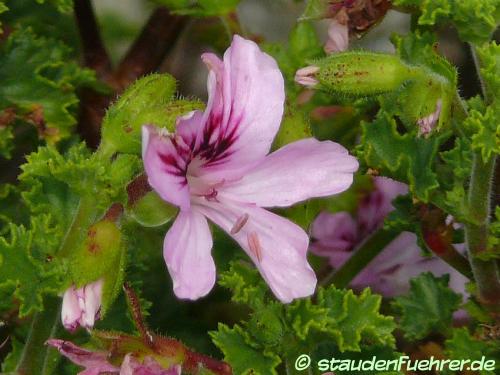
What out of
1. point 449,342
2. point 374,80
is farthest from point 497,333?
point 374,80

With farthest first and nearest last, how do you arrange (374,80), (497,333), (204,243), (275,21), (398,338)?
(275,21) → (398,338) → (497,333) → (374,80) → (204,243)

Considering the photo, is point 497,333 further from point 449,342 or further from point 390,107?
point 390,107

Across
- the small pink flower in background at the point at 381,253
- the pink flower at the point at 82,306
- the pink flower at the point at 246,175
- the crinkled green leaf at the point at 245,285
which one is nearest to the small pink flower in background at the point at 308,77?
the pink flower at the point at 246,175

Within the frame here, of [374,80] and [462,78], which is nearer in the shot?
[374,80]

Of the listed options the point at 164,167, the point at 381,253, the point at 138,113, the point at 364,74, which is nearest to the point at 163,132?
the point at 164,167

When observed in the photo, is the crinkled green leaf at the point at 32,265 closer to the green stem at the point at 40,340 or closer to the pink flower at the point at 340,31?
the green stem at the point at 40,340

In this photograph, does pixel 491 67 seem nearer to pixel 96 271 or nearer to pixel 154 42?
pixel 96 271

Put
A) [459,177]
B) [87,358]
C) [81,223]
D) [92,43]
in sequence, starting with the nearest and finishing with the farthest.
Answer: [87,358] < [81,223] < [459,177] < [92,43]
